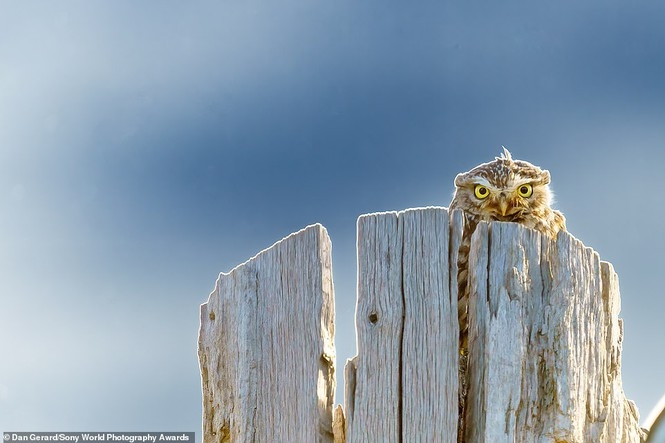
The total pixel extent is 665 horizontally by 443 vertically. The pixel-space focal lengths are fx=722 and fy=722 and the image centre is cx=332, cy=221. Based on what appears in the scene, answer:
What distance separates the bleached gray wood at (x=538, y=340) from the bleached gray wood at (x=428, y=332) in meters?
0.12

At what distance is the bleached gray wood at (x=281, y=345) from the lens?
11.2 ft

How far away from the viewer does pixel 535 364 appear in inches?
129

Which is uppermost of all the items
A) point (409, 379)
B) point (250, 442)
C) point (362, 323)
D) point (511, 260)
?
point (511, 260)

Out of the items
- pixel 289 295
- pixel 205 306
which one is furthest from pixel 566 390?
pixel 205 306

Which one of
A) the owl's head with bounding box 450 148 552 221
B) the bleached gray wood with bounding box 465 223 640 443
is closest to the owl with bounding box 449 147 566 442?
the owl's head with bounding box 450 148 552 221

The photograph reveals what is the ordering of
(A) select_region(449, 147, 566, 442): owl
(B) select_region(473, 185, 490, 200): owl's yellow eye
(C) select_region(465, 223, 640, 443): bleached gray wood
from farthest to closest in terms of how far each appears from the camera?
(B) select_region(473, 185, 490, 200): owl's yellow eye, (A) select_region(449, 147, 566, 442): owl, (C) select_region(465, 223, 640, 443): bleached gray wood

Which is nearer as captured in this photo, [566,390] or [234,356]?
[566,390]

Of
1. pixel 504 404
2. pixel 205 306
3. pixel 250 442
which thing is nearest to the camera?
pixel 504 404

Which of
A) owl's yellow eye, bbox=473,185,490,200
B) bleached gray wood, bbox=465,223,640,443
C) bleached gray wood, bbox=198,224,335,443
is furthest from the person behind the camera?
owl's yellow eye, bbox=473,185,490,200

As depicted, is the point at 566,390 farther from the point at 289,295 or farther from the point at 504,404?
the point at 289,295

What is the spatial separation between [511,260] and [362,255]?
687 mm

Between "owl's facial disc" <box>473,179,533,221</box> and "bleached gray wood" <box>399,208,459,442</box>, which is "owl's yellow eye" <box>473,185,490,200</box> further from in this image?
"bleached gray wood" <box>399,208,459,442</box>

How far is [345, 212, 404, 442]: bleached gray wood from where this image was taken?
328 cm

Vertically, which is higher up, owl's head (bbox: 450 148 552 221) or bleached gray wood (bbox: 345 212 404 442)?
owl's head (bbox: 450 148 552 221)
